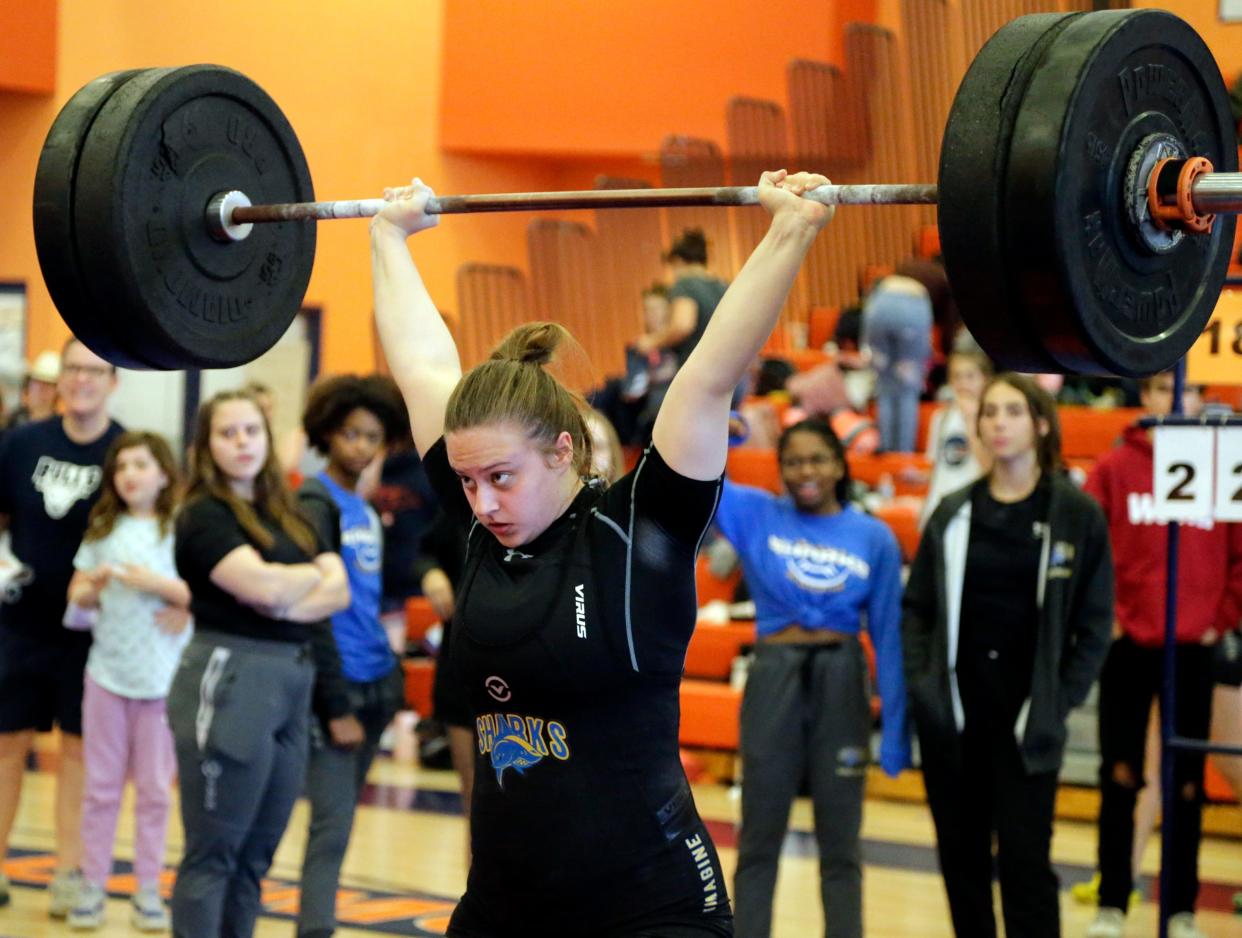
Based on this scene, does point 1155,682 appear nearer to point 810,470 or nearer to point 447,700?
point 810,470

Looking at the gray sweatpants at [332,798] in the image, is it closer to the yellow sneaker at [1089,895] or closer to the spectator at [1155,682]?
the spectator at [1155,682]

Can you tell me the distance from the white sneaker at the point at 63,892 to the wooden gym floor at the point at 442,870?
0.14 feet

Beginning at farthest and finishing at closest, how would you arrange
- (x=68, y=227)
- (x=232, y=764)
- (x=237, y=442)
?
(x=237, y=442) → (x=232, y=764) → (x=68, y=227)

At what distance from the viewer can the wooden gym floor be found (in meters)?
4.62

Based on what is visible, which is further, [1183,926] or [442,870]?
[442,870]

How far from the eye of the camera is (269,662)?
12.0 feet

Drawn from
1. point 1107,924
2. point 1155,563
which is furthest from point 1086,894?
point 1155,563

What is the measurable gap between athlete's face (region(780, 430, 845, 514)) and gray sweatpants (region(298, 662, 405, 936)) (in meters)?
1.14

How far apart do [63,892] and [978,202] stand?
3.52 meters

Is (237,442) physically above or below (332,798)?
above

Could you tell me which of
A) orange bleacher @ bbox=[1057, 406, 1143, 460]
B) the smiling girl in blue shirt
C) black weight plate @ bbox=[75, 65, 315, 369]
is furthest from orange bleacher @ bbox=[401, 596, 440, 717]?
black weight plate @ bbox=[75, 65, 315, 369]

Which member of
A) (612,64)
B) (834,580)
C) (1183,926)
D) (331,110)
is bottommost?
(1183,926)

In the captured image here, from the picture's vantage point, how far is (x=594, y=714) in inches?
83.2

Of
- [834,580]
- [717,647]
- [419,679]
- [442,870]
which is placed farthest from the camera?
[419,679]
